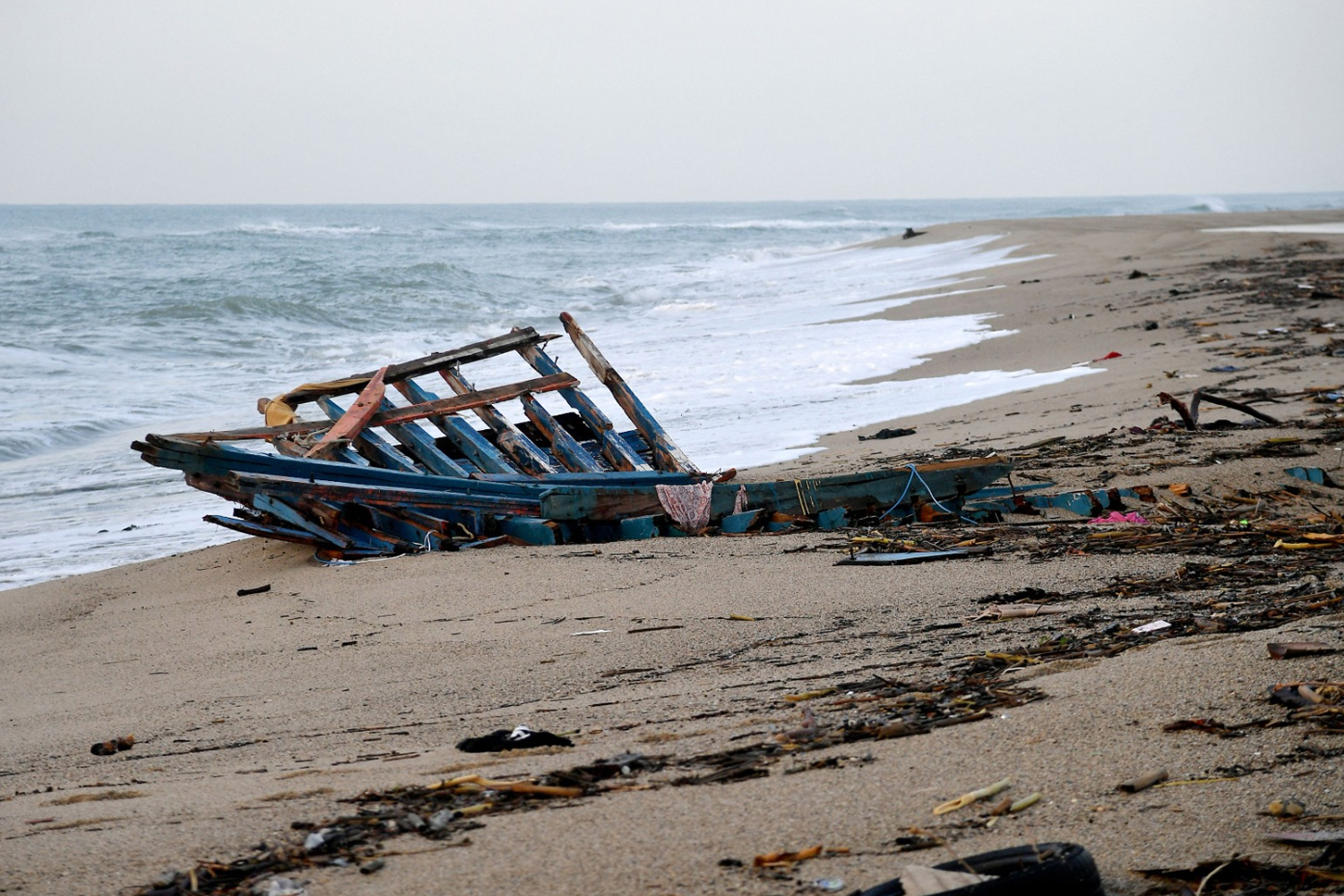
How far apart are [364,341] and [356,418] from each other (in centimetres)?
1293

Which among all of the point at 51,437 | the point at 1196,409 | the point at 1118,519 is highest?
the point at 1196,409

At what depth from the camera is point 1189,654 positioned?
2.96m

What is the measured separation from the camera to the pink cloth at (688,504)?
565cm

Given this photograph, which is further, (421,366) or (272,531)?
(421,366)

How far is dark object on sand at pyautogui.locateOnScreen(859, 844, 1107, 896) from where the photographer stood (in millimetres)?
1740

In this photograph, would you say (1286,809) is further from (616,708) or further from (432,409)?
(432,409)

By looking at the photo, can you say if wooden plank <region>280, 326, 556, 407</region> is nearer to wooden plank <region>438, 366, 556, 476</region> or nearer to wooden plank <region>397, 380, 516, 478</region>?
wooden plank <region>397, 380, 516, 478</region>

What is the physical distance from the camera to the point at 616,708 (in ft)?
10.3

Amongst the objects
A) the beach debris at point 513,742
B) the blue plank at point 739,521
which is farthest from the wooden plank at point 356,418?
the beach debris at point 513,742

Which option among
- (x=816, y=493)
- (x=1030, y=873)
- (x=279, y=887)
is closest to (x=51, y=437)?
(x=816, y=493)

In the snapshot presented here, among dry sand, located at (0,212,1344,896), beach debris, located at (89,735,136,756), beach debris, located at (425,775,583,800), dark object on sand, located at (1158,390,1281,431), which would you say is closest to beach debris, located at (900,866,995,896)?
dry sand, located at (0,212,1344,896)

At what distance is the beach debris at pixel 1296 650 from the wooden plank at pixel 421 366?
4.39 meters

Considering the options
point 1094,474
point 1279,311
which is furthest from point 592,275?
point 1094,474

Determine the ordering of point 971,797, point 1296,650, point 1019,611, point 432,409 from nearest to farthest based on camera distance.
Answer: point 971,797 < point 1296,650 < point 1019,611 < point 432,409
